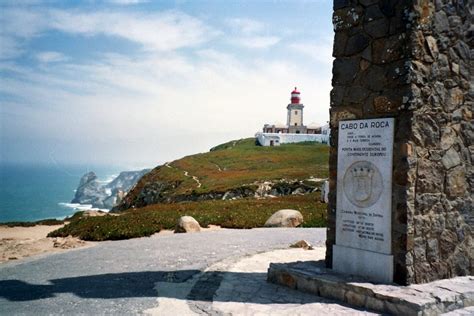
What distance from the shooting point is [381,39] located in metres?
7.83

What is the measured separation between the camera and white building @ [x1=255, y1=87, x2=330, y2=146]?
111m

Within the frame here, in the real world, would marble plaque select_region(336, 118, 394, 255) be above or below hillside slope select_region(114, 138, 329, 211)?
above

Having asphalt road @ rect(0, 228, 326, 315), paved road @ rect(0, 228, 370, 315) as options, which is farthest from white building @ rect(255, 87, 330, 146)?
paved road @ rect(0, 228, 370, 315)

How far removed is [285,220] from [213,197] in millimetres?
26297

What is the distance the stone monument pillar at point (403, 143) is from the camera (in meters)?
7.30

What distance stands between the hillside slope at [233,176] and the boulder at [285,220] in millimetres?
24446

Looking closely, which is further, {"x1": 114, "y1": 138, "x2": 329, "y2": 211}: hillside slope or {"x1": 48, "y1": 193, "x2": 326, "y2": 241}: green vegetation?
{"x1": 114, "y1": 138, "x2": 329, "y2": 211}: hillside slope

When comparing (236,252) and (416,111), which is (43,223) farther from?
(416,111)

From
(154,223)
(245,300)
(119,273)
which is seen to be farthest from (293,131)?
(245,300)

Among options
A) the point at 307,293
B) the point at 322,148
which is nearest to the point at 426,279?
the point at 307,293

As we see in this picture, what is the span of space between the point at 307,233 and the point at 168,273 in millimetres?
8641

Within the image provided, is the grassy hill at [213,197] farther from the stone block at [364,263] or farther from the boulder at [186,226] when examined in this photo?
the stone block at [364,263]

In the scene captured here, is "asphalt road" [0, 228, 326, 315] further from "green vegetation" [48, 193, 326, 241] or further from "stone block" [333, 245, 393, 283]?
"stone block" [333, 245, 393, 283]

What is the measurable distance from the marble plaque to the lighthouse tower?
111457 mm
